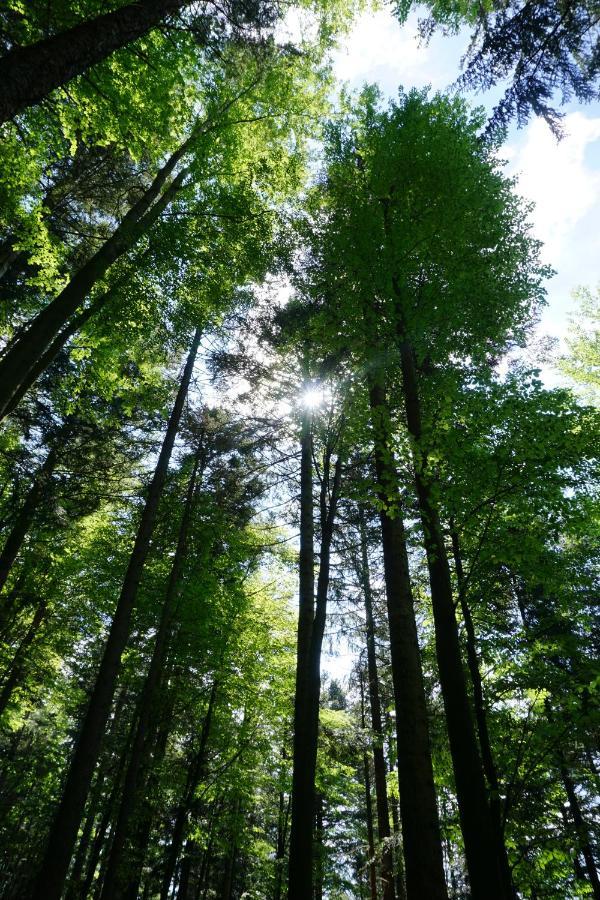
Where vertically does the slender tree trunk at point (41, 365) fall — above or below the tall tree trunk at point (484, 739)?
above

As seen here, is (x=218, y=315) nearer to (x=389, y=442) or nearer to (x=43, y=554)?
(x=389, y=442)

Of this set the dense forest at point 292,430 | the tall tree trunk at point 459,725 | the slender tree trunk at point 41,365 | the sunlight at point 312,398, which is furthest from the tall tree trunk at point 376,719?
the slender tree trunk at point 41,365

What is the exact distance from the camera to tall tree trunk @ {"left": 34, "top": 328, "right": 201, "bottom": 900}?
6.52 m

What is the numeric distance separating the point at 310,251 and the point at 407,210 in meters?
3.40

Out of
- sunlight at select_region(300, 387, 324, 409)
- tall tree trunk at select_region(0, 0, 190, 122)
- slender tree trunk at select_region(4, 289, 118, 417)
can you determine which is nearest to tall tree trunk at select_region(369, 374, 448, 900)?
sunlight at select_region(300, 387, 324, 409)

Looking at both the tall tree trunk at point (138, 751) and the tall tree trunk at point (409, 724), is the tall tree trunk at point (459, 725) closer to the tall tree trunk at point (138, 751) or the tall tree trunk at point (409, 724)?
the tall tree trunk at point (409, 724)

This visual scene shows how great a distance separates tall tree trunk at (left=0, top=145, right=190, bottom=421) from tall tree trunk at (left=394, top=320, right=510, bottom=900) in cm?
505

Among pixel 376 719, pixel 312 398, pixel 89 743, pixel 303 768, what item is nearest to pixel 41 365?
pixel 312 398

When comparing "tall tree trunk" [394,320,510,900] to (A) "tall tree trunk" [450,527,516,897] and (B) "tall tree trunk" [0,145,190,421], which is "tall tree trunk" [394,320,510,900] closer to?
(A) "tall tree trunk" [450,527,516,897]

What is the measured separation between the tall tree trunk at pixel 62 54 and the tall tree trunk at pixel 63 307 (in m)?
2.50

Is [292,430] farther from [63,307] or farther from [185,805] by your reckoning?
[185,805]

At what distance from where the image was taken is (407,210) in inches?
294

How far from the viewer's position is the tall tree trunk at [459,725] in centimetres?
396

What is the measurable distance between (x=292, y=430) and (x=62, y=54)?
823cm
